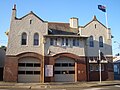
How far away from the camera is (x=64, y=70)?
3625cm

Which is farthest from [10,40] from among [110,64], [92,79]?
[110,64]

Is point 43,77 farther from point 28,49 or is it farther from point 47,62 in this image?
point 28,49

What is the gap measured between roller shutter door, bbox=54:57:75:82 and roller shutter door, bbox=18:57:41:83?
307 cm

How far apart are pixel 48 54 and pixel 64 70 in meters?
3.92

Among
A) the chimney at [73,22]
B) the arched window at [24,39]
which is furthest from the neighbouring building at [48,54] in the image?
the chimney at [73,22]

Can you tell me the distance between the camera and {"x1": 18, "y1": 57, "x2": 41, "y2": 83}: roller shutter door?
34638mm

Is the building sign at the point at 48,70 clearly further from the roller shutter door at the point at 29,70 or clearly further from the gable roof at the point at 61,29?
the gable roof at the point at 61,29

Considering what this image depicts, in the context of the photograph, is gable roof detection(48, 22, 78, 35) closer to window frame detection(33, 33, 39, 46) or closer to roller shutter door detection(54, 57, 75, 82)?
window frame detection(33, 33, 39, 46)

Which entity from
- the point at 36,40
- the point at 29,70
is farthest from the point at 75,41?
the point at 29,70

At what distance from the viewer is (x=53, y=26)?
39875 mm

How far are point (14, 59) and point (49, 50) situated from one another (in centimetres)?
573

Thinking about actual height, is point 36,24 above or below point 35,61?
above

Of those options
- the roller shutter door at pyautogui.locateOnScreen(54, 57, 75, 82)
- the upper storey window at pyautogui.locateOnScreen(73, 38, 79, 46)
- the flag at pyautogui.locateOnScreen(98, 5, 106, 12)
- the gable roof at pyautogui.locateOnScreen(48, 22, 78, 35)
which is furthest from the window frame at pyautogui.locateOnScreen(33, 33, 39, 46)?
the flag at pyautogui.locateOnScreen(98, 5, 106, 12)

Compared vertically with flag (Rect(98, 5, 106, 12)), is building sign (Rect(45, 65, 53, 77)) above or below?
below
